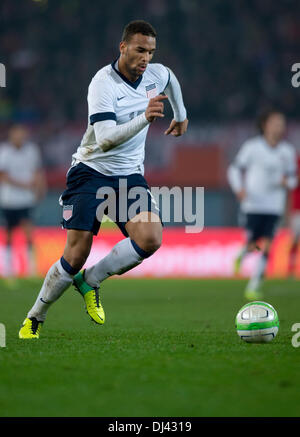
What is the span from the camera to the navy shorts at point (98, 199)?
5555mm

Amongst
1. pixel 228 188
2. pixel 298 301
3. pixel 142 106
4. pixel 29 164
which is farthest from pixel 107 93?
pixel 228 188

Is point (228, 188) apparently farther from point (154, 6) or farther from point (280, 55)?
point (154, 6)

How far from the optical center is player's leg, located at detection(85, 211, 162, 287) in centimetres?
550

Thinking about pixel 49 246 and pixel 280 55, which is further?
pixel 280 55

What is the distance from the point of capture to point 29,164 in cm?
1326

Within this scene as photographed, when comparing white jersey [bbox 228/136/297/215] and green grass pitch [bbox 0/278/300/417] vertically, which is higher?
white jersey [bbox 228/136/297/215]

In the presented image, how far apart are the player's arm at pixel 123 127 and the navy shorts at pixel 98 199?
0.39m

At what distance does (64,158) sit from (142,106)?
44.1 feet

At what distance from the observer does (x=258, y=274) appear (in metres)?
10.4

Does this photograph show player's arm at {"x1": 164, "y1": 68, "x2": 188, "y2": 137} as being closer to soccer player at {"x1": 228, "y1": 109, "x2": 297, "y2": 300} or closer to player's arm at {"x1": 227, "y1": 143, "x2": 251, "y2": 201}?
soccer player at {"x1": 228, "y1": 109, "x2": 297, "y2": 300}

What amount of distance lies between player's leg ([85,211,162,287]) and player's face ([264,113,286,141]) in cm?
536

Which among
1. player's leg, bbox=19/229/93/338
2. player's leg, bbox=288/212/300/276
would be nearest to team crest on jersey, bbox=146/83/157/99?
player's leg, bbox=19/229/93/338

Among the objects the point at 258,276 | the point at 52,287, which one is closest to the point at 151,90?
the point at 52,287

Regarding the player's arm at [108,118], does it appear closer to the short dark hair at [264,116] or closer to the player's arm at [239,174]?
the short dark hair at [264,116]
